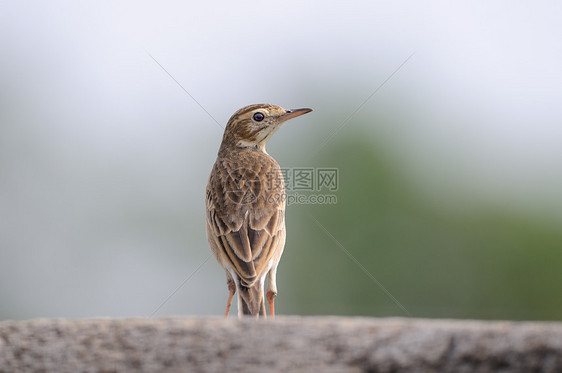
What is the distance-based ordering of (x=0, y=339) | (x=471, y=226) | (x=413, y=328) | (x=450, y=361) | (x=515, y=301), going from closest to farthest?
(x=450, y=361) < (x=413, y=328) < (x=0, y=339) < (x=515, y=301) < (x=471, y=226)

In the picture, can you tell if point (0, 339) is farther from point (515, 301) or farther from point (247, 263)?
point (515, 301)

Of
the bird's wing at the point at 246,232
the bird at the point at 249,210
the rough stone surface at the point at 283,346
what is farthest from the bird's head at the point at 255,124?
the rough stone surface at the point at 283,346

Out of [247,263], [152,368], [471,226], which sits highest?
[471,226]

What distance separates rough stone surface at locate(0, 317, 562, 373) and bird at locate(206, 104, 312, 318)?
3905mm

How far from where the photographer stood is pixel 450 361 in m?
3.58

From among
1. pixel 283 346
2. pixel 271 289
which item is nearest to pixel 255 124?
pixel 271 289

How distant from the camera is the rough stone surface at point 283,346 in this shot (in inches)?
140

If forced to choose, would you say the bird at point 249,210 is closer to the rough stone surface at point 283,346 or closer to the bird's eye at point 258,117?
the bird's eye at point 258,117

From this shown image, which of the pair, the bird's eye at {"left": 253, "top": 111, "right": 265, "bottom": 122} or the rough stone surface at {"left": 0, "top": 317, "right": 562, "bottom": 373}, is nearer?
the rough stone surface at {"left": 0, "top": 317, "right": 562, "bottom": 373}

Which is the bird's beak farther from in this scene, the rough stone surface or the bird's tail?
the rough stone surface

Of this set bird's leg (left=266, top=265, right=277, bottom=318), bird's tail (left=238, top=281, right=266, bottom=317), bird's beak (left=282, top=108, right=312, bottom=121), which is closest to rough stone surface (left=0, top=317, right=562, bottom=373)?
bird's tail (left=238, top=281, right=266, bottom=317)

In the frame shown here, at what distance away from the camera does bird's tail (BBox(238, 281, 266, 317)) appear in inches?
317

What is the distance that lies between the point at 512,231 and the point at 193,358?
81.1 feet

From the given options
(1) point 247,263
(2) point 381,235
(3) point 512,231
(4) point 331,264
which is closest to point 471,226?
(3) point 512,231
